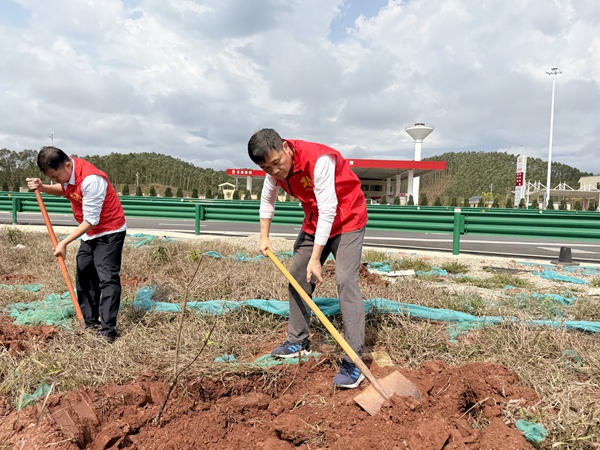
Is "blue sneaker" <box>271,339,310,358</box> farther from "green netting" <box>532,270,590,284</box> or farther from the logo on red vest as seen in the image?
"green netting" <box>532,270,590,284</box>

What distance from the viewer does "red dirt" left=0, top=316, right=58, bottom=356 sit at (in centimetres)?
295

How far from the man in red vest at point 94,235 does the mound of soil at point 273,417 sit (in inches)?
41.8

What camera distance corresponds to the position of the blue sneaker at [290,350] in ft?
9.70

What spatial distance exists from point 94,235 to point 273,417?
2.12 meters

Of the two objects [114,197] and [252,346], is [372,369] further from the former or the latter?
[114,197]

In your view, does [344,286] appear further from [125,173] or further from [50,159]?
[125,173]

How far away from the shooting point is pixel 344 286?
2.73m

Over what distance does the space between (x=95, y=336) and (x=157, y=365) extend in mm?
766

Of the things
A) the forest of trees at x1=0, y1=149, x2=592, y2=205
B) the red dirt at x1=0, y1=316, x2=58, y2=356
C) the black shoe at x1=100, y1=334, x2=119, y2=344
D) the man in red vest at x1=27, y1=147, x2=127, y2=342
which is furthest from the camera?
the forest of trees at x1=0, y1=149, x2=592, y2=205

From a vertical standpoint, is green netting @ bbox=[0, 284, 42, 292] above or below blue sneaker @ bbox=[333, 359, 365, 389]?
above

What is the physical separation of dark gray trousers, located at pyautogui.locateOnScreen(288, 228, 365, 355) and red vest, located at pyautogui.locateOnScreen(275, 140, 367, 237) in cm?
9

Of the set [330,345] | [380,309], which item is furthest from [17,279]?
[380,309]

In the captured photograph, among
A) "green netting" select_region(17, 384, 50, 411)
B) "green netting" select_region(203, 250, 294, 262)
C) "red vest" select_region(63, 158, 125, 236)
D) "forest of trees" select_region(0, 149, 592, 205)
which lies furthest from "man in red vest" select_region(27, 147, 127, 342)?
"forest of trees" select_region(0, 149, 592, 205)

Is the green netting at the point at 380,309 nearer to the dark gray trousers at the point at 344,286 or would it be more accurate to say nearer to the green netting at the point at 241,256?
the dark gray trousers at the point at 344,286
